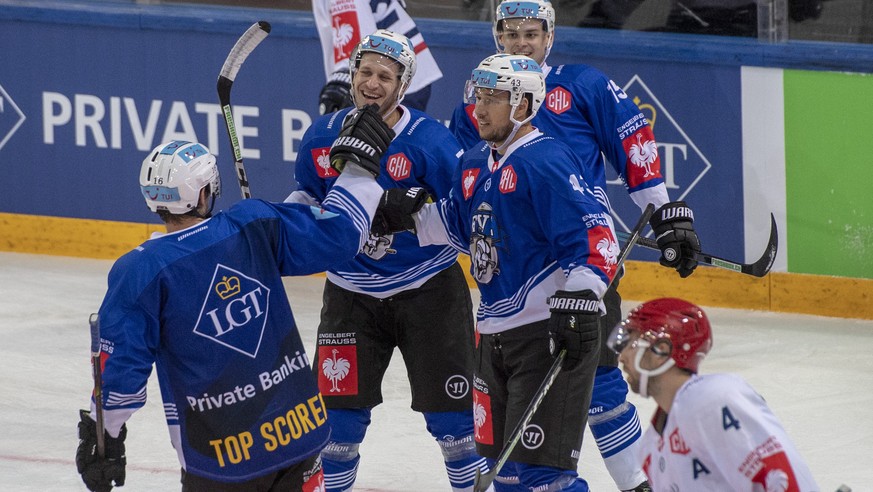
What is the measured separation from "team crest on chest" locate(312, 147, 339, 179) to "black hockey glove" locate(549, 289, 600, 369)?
953 mm

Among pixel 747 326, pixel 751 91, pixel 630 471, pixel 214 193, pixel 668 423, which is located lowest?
pixel 747 326

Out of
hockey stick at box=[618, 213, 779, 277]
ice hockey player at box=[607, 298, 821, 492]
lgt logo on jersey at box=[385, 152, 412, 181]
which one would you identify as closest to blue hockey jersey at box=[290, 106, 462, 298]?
lgt logo on jersey at box=[385, 152, 412, 181]

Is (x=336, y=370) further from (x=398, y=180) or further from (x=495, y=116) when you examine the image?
(x=495, y=116)

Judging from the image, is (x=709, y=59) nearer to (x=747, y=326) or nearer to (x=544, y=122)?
(x=747, y=326)

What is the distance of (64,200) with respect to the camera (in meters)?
8.61

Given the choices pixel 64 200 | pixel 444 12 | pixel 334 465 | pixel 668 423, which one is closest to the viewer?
pixel 668 423

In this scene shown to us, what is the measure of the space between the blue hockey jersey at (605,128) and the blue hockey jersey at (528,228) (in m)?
0.57

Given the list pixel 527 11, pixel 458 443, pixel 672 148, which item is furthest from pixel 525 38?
pixel 672 148

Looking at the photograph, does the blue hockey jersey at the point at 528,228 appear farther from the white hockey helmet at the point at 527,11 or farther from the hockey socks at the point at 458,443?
the white hockey helmet at the point at 527,11

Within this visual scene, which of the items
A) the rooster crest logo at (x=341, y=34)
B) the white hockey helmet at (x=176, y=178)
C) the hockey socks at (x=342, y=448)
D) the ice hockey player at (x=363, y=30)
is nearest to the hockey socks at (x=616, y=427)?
the hockey socks at (x=342, y=448)

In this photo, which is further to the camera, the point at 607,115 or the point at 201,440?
the point at 607,115

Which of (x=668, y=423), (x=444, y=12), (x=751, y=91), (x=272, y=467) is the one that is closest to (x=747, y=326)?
(x=751, y=91)

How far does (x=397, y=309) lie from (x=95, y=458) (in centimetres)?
131

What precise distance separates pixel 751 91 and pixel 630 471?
2.91m
